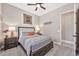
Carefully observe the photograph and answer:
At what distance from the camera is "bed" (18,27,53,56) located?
162 centimetres

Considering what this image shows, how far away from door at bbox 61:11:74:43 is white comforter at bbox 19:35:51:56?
1.11 ft

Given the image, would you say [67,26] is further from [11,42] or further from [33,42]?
[11,42]

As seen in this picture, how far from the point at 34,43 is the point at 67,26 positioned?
2.36 feet

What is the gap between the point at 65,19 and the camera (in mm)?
1708

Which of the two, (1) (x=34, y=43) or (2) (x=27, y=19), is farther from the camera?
(2) (x=27, y=19)

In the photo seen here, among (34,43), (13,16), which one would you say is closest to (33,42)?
(34,43)

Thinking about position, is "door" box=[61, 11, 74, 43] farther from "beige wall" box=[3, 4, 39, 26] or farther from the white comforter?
"beige wall" box=[3, 4, 39, 26]

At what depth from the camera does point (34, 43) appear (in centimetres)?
164

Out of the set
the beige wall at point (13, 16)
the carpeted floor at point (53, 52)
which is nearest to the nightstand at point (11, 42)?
the carpeted floor at point (53, 52)

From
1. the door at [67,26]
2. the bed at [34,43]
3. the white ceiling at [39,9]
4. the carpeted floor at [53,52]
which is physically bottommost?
the carpeted floor at [53,52]

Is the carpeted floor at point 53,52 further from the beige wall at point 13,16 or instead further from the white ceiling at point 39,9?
the white ceiling at point 39,9

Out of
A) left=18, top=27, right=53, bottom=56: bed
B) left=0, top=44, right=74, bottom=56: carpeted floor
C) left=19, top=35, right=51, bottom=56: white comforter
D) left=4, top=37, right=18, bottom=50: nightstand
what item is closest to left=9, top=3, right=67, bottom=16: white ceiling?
left=18, top=27, right=53, bottom=56: bed

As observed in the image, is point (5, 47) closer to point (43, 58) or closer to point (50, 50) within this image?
point (43, 58)

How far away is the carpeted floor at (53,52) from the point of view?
5.46 ft
